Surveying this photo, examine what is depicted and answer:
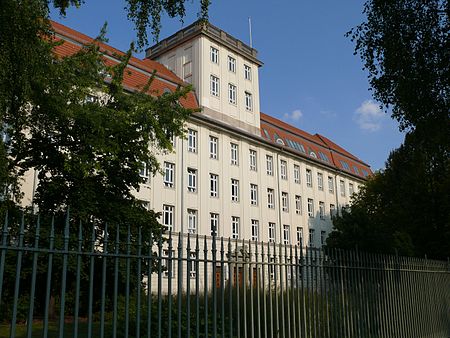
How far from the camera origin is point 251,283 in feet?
21.5

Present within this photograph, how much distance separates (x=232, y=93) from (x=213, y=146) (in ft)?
18.3

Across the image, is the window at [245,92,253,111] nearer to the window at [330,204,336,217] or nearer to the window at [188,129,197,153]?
the window at [188,129,197,153]

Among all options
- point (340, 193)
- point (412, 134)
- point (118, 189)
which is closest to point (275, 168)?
point (340, 193)

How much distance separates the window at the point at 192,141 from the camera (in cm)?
3447

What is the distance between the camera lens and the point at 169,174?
1286 inches

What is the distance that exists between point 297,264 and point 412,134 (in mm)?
7423

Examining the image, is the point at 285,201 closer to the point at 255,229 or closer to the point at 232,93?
the point at 255,229

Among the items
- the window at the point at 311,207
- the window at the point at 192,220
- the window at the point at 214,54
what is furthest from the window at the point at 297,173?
the window at the point at 192,220

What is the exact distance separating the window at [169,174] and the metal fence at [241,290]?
64.8ft

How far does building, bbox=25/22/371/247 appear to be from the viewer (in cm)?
3297

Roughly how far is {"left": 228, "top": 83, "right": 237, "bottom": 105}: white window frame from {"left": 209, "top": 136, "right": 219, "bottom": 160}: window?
161 inches

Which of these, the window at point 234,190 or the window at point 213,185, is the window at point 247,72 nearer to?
the window at point 234,190

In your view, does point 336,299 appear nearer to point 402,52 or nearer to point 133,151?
point 402,52

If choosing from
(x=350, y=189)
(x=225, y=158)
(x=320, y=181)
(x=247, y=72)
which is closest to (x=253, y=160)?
(x=225, y=158)
